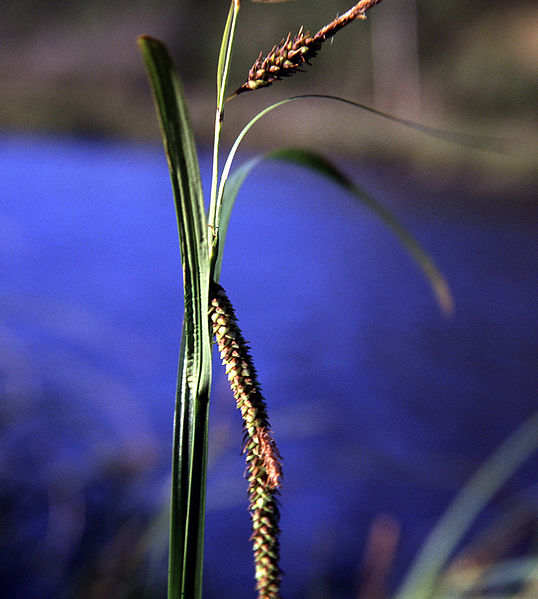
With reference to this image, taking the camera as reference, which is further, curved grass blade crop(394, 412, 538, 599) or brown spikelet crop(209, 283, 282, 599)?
curved grass blade crop(394, 412, 538, 599)

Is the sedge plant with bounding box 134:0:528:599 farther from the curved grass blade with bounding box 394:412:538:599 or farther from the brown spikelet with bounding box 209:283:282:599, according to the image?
the curved grass blade with bounding box 394:412:538:599

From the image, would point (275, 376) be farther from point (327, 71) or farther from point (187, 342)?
point (327, 71)

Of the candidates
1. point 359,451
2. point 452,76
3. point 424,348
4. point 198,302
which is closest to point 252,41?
point 452,76

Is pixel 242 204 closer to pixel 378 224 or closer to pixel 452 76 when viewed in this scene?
pixel 378 224

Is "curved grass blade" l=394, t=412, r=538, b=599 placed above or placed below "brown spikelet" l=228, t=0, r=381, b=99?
below

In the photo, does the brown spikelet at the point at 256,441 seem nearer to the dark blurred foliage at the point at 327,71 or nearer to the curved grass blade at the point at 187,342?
the curved grass blade at the point at 187,342

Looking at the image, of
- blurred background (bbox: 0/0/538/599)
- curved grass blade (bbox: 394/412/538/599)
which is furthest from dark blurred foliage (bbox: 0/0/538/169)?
curved grass blade (bbox: 394/412/538/599)
